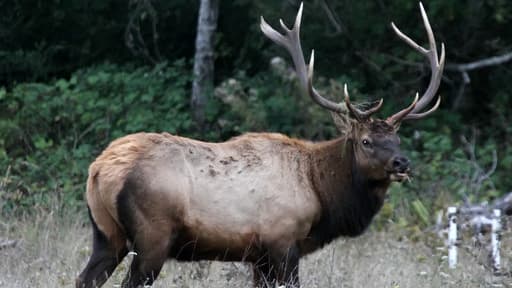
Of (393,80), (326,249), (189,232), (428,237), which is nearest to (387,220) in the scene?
(428,237)

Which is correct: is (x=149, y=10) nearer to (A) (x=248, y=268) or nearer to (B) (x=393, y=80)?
(B) (x=393, y=80)

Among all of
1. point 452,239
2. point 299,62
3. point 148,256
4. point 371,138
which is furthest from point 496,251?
point 148,256

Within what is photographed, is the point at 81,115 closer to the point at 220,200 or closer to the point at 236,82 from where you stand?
the point at 236,82

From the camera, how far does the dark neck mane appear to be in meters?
7.76

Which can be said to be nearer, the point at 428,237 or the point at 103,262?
the point at 103,262

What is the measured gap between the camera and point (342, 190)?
7883 mm

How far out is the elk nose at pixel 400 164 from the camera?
7641 mm

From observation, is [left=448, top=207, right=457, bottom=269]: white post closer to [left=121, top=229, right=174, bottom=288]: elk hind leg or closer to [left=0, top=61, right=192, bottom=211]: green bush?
[left=121, top=229, right=174, bottom=288]: elk hind leg

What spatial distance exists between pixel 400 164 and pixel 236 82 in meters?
5.93

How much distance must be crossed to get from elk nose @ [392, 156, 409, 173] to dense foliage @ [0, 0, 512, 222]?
12.9ft

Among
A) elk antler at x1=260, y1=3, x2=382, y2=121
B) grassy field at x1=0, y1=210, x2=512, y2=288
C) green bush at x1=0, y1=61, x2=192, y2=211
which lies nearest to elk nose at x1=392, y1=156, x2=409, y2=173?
elk antler at x1=260, y1=3, x2=382, y2=121

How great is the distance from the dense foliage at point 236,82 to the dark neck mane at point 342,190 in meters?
3.66

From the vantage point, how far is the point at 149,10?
1393cm

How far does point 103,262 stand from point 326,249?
308 centimetres
